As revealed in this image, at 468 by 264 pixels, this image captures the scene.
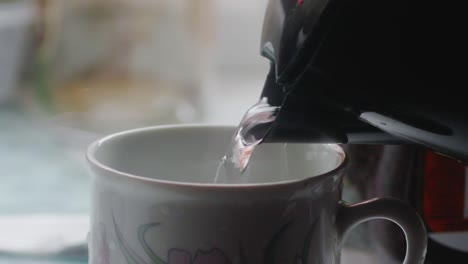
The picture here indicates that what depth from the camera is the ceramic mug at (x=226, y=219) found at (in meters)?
0.32

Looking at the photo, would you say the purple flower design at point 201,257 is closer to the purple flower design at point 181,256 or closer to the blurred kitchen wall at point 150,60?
the purple flower design at point 181,256

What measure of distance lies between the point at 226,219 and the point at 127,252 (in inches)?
2.1

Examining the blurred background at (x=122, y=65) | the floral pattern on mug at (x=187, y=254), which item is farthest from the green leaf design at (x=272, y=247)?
the blurred background at (x=122, y=65)

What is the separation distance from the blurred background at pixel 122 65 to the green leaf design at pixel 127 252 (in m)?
0.50

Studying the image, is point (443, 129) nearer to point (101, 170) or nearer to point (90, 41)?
point (101, 170)

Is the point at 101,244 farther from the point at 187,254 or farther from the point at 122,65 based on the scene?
the point at 122,65

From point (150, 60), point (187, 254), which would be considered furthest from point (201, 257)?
point (150, 60)

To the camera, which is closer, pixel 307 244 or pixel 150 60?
pixel 307 244

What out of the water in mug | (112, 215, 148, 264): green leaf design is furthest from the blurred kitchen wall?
(112, 215, 148, 264): green leaf design

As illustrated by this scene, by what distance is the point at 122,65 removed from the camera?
0.90m

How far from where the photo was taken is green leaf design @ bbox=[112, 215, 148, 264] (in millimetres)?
333

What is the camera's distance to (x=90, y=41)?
0.89 m

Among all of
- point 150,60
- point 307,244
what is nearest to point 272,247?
point 307,244

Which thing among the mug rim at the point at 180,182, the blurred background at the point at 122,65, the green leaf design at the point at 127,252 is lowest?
A: the blurred background at the point at 122,65
